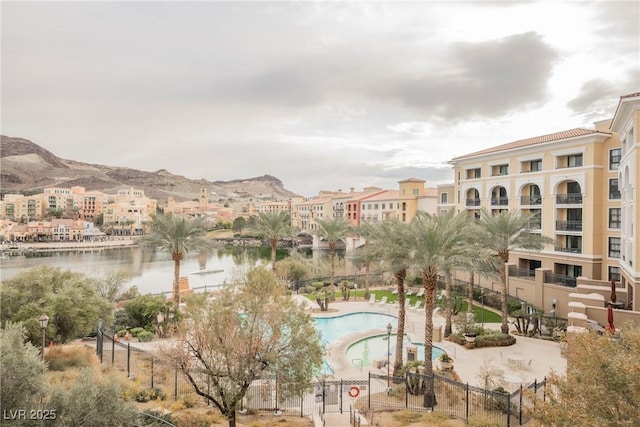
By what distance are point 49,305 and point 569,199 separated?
3442 cm

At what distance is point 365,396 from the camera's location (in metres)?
15.0

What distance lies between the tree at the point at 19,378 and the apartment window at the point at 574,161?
34.4 meters

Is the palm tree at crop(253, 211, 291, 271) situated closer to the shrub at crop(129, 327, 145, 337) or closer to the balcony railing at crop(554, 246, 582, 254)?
the shrub at crop(129, 327, 145, 337)

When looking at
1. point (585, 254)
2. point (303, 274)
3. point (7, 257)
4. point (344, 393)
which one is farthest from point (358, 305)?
point (7, 257)

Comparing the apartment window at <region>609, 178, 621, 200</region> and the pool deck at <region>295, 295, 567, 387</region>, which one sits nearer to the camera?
the pool deck at <region>295, 295, 567, 387</region>

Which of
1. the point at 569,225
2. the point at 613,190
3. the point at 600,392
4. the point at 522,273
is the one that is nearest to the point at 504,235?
the point at 522,273

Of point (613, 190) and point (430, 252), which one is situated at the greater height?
point (613, 190)

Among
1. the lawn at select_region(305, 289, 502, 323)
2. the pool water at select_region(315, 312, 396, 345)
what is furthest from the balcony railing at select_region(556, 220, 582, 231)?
the pool water at select_region(315, 312, 396, 345)

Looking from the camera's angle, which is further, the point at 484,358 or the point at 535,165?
the point at 535,165

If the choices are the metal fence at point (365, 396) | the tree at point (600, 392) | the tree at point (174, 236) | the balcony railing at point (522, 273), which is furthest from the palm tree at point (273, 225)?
the tree at point (600, 392)

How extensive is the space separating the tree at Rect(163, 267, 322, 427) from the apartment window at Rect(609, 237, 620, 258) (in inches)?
1031

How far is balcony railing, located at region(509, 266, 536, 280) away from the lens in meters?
29.8

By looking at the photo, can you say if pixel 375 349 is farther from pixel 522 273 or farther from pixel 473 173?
pixel 473 173

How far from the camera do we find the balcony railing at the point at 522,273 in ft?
97.9
